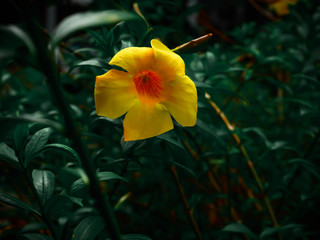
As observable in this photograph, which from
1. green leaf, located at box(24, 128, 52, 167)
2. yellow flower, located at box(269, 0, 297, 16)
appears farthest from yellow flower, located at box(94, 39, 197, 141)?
yellow flower, located at box(269, 0, 297, 16)

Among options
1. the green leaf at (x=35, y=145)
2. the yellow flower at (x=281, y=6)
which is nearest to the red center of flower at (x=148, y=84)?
the green leaf at (x=35, y=145)

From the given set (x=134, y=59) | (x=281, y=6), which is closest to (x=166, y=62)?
(x=134, y=59)

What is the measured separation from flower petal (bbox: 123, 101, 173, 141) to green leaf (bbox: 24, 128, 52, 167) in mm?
158

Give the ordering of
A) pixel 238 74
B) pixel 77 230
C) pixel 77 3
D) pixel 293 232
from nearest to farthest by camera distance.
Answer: pixel 77 230 → pixel 293 232 → pixel 238 74 → pixel 77 3

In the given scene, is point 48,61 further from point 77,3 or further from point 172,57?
point 77,3

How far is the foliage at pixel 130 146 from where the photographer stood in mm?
244

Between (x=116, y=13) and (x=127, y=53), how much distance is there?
0.16m

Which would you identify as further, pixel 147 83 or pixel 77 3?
pixel 77 3

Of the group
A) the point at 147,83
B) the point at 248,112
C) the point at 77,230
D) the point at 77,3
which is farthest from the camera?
the point at 77,3

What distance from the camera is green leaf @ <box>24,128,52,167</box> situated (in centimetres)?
39

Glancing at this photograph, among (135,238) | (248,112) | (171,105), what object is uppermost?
(171,105)

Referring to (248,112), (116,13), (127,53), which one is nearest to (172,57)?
(127,53)

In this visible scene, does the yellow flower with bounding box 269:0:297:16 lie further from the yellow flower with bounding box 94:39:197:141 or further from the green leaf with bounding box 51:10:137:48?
the green leaf with bounding box 51:10:137:48

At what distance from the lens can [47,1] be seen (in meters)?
0.46
